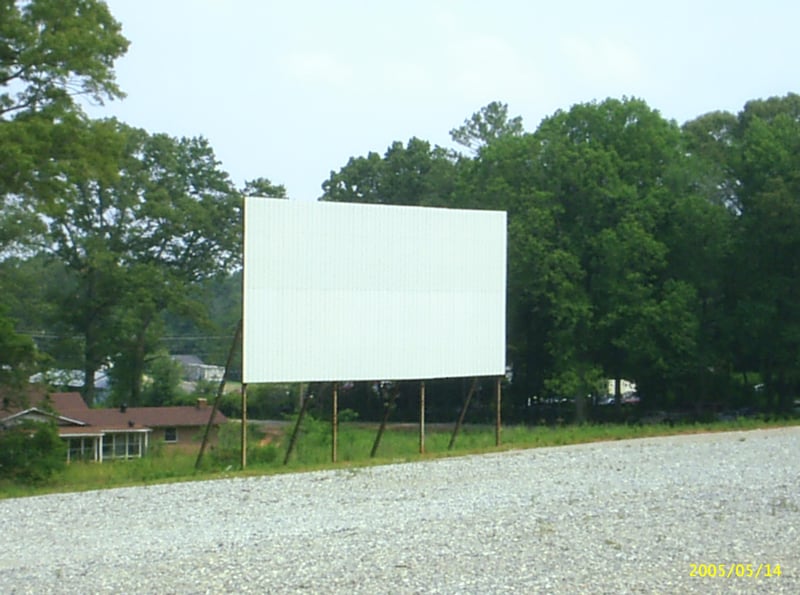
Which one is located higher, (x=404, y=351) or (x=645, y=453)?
(x=404, y=351)

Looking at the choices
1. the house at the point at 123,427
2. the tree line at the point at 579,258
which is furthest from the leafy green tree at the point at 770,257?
the house at the point at 123,427

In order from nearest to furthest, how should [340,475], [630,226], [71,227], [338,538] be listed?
[338,538], [340,475], [630,226], [71,227]

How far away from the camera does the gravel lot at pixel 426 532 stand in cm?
971

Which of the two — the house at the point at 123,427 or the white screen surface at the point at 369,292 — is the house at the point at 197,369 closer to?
the house at the point at 123,427

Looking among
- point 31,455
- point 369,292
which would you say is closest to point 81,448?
point 31,455

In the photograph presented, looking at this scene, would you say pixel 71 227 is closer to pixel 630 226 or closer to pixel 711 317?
pixel 630 226

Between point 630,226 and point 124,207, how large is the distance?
2405 cm

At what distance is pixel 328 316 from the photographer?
22297 mm

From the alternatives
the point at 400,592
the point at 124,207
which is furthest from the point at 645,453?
the point at 124,207
